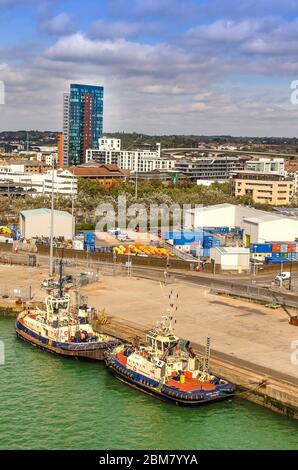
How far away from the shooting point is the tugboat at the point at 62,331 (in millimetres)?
17933

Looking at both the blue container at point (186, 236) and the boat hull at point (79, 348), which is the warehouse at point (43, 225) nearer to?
the blue container at point (186, 236)

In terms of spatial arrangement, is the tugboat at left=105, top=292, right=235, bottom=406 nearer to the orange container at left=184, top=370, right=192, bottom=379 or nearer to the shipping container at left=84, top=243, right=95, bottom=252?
the orange container at left=184, top=370, right=192, bottom=379

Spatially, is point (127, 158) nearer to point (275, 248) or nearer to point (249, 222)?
point (249, 222)

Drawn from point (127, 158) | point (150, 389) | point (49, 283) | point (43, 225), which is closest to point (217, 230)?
point (43, 225)

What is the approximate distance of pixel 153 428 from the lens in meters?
13.8

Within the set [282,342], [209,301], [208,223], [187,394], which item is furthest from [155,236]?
[187,394]

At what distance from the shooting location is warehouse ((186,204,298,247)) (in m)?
35.3

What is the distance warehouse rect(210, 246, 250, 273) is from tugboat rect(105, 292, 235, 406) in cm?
1278

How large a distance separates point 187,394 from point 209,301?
847 centimetres

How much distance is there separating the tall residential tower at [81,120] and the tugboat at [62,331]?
8677 centimetres

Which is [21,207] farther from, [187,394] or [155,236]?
[187,394]

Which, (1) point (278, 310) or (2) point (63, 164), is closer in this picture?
(1) point (278, 310)

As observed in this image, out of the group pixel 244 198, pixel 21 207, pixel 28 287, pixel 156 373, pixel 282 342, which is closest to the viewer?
pixel 156 373
